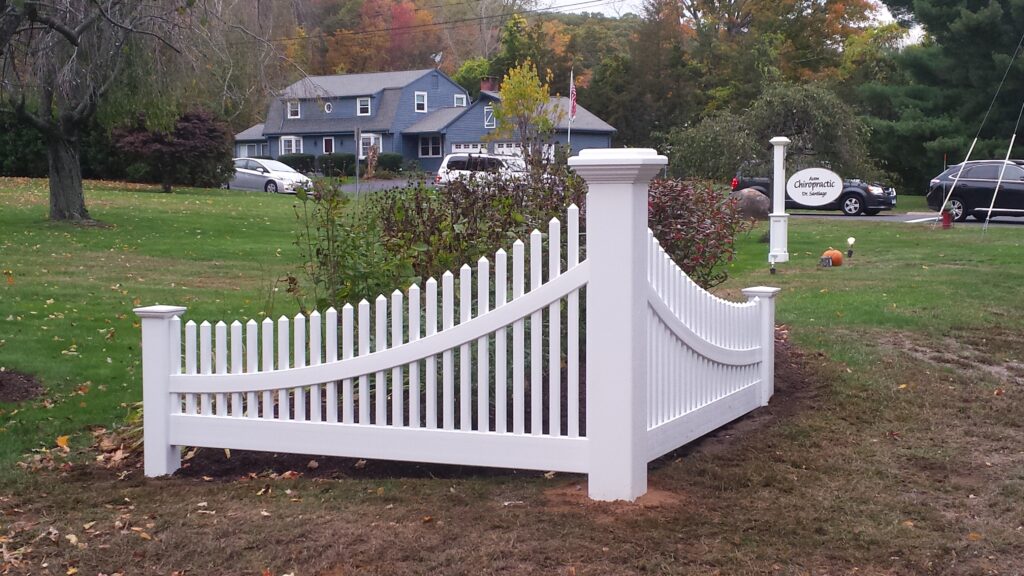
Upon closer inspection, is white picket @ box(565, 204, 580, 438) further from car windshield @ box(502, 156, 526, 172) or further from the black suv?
the black suv

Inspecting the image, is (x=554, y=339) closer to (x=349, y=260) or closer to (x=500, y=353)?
(x=500, y=353)

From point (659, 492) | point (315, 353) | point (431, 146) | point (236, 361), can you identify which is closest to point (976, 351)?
point (659, 492)

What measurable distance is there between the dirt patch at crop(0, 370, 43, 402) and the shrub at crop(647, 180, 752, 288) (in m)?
4.27

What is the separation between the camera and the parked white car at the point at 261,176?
123ft

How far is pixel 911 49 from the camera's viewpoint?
111 ft

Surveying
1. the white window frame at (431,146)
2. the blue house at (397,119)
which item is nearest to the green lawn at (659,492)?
the blue house at (397,119)

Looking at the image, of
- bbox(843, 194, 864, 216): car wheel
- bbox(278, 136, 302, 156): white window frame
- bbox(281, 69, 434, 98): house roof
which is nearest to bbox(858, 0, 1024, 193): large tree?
bbox(843, 194, 864, 216): car wheel

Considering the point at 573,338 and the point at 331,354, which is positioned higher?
Answer: the point at 573,338

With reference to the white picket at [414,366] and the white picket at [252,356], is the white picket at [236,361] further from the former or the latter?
the white picket at [414,366]

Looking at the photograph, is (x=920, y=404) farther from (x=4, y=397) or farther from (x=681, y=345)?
(x=4, y=397)

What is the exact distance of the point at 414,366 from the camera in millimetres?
4992

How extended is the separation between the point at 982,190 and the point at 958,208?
61 cm

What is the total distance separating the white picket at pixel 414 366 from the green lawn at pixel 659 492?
0.32m

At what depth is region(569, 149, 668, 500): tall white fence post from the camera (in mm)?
4465
